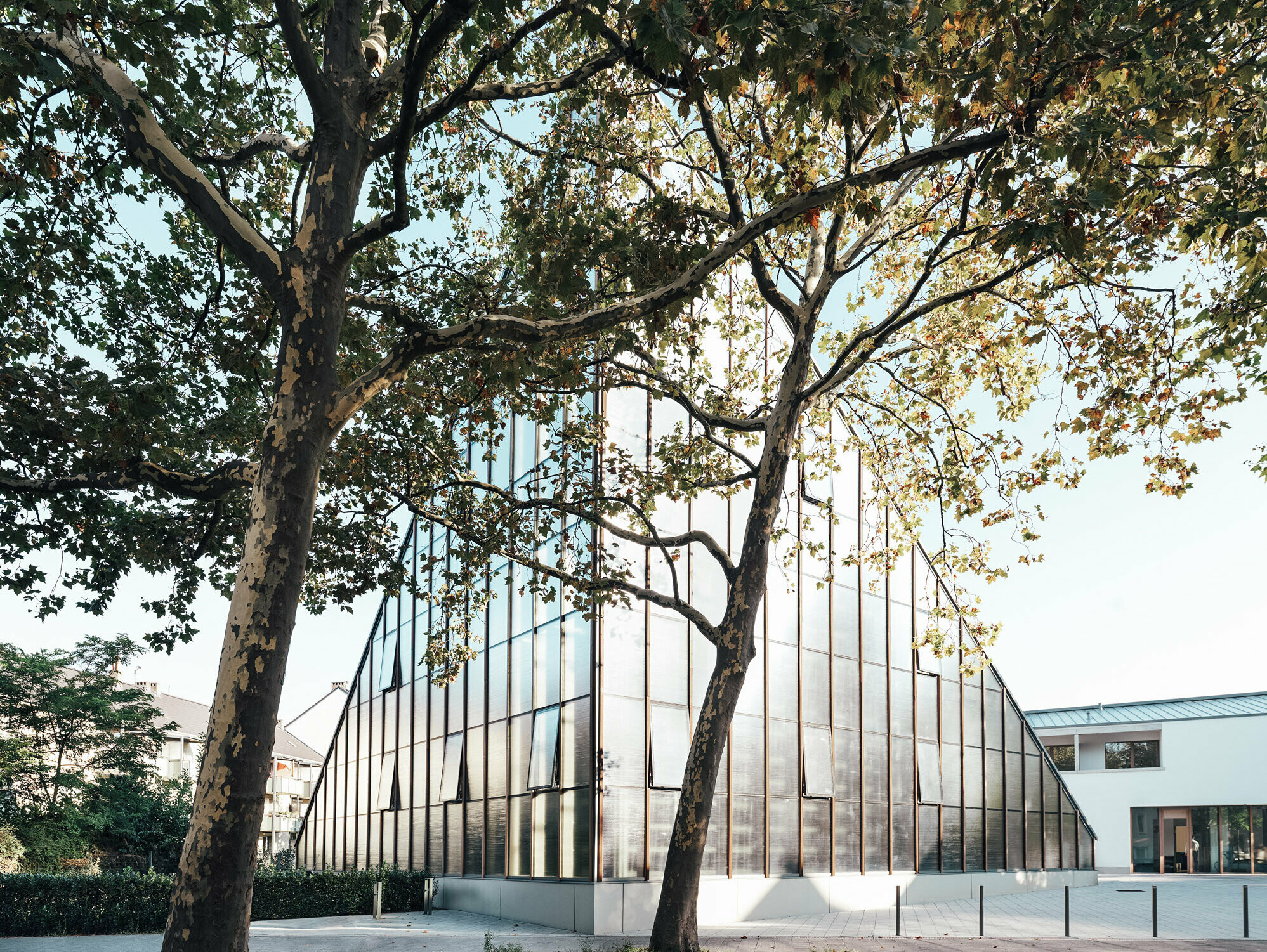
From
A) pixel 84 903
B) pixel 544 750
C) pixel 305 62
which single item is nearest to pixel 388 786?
pixel 84 903

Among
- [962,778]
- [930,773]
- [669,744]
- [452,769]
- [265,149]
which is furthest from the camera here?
[962,778]

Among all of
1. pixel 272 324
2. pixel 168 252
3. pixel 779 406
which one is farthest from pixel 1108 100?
pixel 168 252

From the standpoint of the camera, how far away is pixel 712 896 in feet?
53.5

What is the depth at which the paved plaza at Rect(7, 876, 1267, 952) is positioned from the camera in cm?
1338

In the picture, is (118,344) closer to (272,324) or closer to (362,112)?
(272,324)

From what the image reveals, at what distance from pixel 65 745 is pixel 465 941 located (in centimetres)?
2244

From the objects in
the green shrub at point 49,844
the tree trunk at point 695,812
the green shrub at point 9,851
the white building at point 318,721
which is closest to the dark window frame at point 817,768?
the tree trunk at point 695,812

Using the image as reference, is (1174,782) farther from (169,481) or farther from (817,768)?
(169,481)

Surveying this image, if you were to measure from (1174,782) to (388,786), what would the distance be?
30.8 m

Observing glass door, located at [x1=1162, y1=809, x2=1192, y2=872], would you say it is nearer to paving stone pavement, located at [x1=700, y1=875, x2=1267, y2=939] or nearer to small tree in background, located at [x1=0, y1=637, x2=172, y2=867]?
paving stone pavement, located at [x1=700, y1=875, x2=1267, y2=939]

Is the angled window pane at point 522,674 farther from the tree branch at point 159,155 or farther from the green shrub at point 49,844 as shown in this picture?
the green shrub at point 49,844

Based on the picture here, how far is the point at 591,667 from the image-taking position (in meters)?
15.7

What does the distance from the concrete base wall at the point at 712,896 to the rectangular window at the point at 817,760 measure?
1.66 meters

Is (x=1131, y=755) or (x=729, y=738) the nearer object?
(x=729, y=738)
